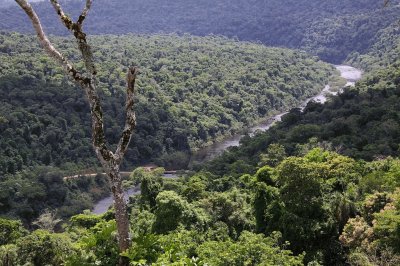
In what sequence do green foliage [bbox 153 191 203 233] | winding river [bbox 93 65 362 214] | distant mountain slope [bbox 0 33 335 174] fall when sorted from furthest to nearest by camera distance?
1. distant mountain slope [bbox 0 33 335 174]
2. winding river [bbox 93 65 362 214]
3. green foliage [bbox 153 191 203 233]

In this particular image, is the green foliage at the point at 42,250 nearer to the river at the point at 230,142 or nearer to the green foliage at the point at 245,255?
the green foliage at the point at 245,255

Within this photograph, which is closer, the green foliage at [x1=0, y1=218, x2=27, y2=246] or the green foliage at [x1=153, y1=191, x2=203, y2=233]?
the green foliage at [x1=153, y1=191, x2=203, y2=233]

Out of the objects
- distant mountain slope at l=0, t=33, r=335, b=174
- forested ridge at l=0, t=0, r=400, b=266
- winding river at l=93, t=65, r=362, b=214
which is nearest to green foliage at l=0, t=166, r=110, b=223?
forested ridge at l=0, t=0, r=400, b=266

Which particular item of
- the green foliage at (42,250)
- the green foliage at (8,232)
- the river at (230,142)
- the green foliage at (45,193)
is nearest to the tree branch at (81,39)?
the green foliage at (42,250)

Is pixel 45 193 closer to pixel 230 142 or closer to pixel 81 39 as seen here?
pixel 230 142

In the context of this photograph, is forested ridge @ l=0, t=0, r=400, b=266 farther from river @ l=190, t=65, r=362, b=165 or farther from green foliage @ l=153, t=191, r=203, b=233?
river @ l=190, t=65, r=362, b=165

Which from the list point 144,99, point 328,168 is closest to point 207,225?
point 328,168

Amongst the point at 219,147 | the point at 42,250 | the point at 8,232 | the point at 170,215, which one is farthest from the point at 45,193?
the point at 219,147

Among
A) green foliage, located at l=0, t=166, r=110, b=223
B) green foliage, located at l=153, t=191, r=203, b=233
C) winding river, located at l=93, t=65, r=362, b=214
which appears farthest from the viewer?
winding river, located at l=93, t=65, r=362, b=214
